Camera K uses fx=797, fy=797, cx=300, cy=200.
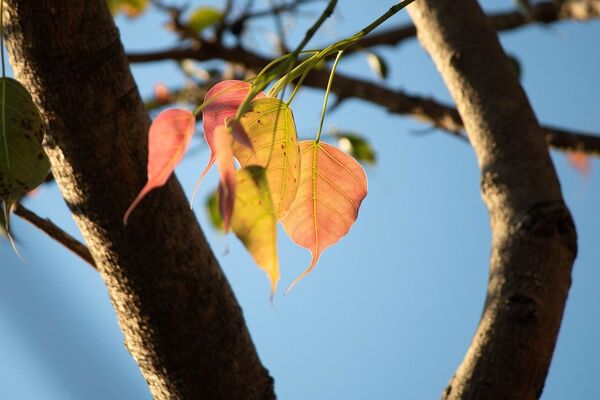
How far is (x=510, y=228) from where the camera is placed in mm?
753

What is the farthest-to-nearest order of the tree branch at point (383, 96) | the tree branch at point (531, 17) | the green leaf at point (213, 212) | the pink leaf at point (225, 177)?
the green leaf at point (213, 212)
the tree branch at point (531, 17)
the tree branch at point (383, 96)
the pink leaf at point (225, 177)

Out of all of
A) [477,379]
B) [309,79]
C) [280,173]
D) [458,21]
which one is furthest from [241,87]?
[309,79]

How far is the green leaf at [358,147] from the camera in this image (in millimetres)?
1886

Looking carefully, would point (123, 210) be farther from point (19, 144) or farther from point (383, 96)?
point (383, 96)

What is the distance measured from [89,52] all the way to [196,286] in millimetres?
215

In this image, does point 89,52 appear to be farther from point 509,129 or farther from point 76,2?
point 509,129

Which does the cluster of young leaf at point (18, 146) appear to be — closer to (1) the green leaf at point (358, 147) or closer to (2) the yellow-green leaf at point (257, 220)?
(2) the yellow-green leaf at point (257, 220)

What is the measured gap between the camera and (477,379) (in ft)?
2.25

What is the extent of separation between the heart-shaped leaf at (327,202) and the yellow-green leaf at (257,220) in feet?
0.40

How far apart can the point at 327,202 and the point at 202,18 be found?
4.41ft

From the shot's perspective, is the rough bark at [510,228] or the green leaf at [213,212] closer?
the rough bark at [510,228]

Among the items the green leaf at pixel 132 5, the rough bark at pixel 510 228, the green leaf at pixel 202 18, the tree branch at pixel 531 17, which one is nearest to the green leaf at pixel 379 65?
the tree branch at pixel 531 17

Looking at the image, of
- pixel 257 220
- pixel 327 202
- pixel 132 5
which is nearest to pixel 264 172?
pixel 257 220

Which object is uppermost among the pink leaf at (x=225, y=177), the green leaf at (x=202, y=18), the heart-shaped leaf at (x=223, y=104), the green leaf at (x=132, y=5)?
the green leaf at (x=132, y=5)
